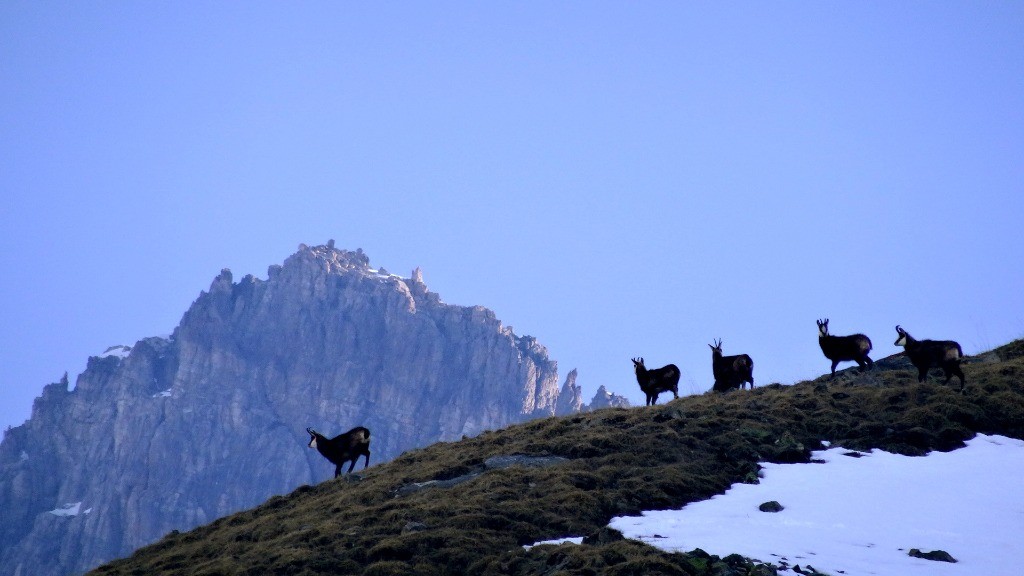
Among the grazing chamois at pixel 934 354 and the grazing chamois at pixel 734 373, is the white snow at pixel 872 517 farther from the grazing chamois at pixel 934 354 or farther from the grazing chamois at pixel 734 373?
the grazing chamois at pixel 734 373

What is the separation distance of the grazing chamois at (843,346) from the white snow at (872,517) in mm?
7118

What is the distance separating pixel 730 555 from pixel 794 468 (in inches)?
260

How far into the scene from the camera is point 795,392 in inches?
1139

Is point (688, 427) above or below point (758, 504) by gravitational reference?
above

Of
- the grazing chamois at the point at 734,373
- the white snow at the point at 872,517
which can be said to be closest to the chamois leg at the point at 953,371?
the white snow at the point at 872,517

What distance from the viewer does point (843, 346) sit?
3053 cm

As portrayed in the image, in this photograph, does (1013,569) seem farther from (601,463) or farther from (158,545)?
(158,545)

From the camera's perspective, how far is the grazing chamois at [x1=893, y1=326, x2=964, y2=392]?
1057 inches

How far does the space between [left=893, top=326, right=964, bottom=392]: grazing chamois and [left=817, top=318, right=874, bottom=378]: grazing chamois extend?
6.05 feet

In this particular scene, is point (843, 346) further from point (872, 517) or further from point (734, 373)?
point (872, 517)

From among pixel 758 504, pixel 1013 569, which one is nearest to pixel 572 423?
pixel 758 504

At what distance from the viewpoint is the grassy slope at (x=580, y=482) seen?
1886cm

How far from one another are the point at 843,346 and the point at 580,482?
41.0ft

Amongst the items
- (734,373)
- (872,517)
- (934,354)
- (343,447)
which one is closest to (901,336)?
(934,354)
